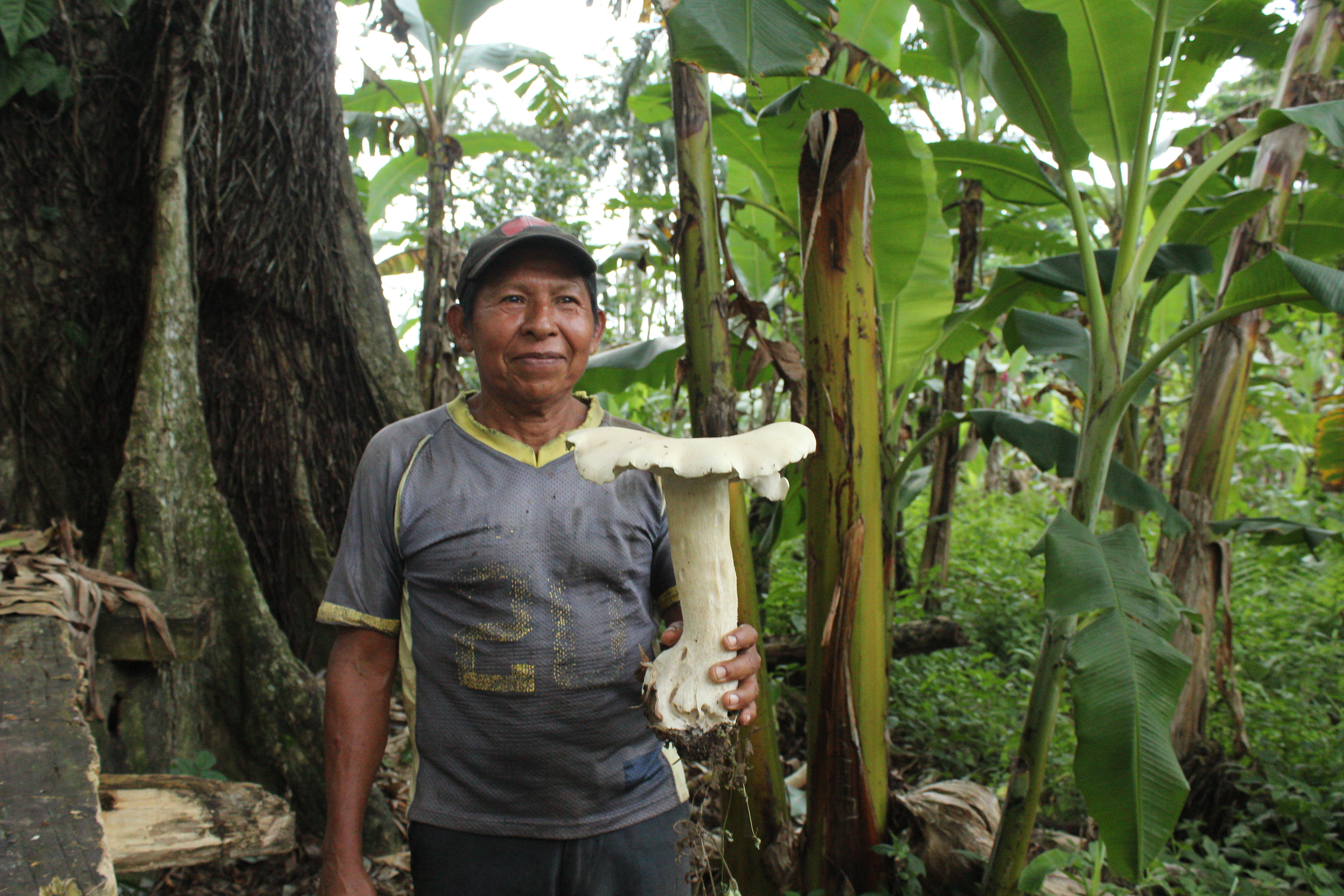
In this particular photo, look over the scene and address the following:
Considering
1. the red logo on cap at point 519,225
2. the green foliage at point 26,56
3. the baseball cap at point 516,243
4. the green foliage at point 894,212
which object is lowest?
the baseball cap at point 516,243

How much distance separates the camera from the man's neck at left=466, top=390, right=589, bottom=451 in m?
1.75

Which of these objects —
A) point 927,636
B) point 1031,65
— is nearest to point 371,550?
point 1031,65

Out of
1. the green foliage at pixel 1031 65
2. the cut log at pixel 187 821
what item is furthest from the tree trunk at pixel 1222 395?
the cut log at pixel 187 821

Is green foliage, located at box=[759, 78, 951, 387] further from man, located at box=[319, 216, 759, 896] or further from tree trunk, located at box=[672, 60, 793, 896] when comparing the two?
man, located at box=[319, 216, 759, 896]

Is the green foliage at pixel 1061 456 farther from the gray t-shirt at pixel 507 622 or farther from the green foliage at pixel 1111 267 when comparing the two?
the gray t-shirt at pixel 507 622

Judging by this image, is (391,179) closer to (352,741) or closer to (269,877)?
(269,877)

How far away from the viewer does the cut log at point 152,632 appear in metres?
2.22

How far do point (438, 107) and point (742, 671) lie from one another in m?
4.53

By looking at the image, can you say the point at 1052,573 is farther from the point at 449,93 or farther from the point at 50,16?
the point at 449,93

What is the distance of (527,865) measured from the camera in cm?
164

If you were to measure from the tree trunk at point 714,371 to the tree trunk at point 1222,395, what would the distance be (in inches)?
66.0

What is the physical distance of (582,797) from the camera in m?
1.65

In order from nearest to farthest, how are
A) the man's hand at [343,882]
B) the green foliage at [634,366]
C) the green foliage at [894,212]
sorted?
the man's hand at [343,882], the green foliage at [894,212], the green foliage at [634,366]

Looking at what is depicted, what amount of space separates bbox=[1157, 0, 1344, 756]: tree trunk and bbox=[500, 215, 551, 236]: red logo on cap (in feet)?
7.79
